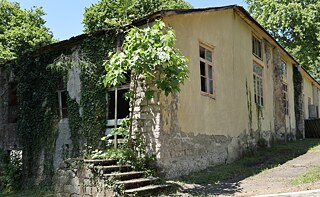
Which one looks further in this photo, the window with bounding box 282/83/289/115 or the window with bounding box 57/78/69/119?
the window with bounding box 282/83/289/115

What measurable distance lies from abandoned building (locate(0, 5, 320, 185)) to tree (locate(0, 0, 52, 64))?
357 inches

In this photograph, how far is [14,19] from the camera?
25688 millimetres

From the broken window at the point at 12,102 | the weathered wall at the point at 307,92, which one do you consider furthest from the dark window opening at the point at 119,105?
the weathered wall at the point at 307,92

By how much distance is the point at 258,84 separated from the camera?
53.8 ft

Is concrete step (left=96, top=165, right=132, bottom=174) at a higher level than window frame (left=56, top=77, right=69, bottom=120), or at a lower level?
lower

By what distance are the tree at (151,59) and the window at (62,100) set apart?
362 cm

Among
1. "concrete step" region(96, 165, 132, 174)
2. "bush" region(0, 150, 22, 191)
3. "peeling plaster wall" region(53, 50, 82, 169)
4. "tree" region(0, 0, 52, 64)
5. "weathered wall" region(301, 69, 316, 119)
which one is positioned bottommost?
"bush" region(0, 150, 22, 191)

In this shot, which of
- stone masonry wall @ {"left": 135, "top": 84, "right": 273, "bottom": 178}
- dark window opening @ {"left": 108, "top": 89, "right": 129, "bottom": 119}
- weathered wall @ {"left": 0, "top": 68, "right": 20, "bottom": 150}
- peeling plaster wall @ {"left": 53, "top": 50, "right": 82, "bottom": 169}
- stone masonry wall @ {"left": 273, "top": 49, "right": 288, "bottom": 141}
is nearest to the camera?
stone masonry wall @ {"left": 135, "top": 84, "right": 273, "bottom": 178}

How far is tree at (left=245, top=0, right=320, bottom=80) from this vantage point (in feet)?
91.0

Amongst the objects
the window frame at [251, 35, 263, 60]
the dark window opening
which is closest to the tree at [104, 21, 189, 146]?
the dark window opening

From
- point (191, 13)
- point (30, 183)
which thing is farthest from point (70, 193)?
point (191, 13)

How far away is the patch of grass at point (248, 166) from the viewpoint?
9.90 metres

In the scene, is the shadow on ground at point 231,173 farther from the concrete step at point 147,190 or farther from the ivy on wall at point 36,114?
the ivy on wall at point 36,114

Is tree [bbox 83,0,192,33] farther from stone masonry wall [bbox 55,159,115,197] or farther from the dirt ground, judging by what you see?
stone masonry wall [bbox 55,159,115,197]
